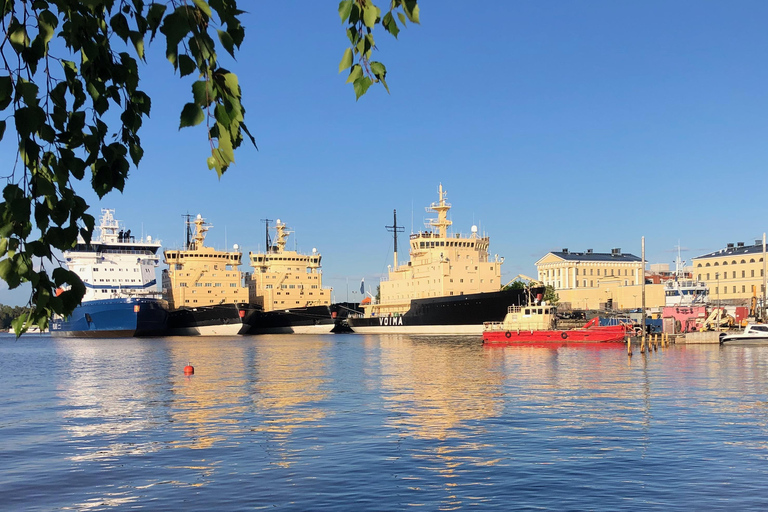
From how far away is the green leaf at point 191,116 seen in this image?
3219 millimetres

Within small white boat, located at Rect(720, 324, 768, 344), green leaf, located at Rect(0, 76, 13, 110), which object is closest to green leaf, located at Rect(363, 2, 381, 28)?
green leaf, located at Rect(0, 76, 13, 110)

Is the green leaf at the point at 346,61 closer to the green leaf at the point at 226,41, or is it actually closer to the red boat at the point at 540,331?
the green leaf at the point at 226,41

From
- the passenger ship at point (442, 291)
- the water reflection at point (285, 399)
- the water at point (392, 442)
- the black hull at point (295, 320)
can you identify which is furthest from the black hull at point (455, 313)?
the water at point (392, 442)

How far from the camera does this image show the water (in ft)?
39.5

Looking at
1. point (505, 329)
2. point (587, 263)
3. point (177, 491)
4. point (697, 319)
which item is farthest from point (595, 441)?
point (587, 263)

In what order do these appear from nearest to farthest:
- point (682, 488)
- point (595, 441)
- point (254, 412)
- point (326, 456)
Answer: point (682, 488), point (326, 456), point (595, 441), point (254, 412)

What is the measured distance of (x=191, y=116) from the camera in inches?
127

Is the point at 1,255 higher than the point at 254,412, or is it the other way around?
the point at 1,255

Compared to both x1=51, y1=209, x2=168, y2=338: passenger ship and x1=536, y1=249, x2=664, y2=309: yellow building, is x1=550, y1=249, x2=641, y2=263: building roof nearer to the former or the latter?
x1=536, y1=249, x2=664, y2=309: yellow building

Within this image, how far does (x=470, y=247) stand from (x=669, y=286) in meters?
27.7

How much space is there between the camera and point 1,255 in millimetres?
3650

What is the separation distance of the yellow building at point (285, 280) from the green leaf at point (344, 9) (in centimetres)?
9603

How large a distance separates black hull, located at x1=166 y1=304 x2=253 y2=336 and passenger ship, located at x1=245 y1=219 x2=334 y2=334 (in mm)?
4302

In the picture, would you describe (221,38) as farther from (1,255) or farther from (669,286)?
(669,286)
